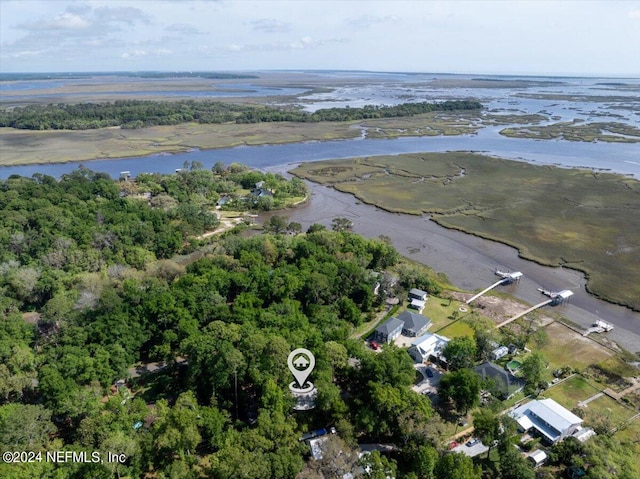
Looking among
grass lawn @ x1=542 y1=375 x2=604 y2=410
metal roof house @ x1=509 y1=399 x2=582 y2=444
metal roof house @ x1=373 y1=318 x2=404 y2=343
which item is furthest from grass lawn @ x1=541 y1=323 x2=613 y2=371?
metal roof house @ x1=373 y1=318 x2=404 y2=343

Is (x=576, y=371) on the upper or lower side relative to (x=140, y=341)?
lower

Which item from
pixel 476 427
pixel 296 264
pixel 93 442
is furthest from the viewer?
pixel 296 264

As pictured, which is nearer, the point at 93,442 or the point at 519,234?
the point at 93,442

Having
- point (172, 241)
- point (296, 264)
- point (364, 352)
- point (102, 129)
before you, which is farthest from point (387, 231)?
point (102, 129)

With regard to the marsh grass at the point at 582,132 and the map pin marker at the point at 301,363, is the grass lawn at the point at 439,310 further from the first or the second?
the marsh grass at the point at 582,132

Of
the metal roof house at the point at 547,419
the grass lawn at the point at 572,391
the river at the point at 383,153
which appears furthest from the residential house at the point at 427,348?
the river at the point at 383,153

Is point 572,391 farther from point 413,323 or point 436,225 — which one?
point 436,225

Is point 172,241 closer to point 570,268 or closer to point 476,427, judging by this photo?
point 476,427

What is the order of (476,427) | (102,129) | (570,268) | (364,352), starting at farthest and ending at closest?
(102,129) < (570,268) < (364,352) < (476,427)
